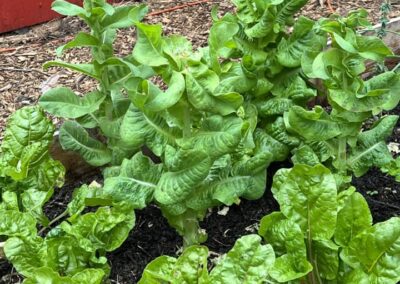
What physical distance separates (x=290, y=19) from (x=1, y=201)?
3.87 feet

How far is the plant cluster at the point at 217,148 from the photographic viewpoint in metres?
1.94

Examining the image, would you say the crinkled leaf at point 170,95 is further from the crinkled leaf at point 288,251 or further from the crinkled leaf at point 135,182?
the crinkled leaf at point 288,251

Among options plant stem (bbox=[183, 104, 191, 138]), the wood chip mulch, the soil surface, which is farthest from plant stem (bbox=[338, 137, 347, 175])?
the wood chip mulch

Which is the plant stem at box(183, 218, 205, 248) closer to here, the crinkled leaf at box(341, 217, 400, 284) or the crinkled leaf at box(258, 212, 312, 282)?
the crinkled leaf at box(258, 212, 312, 282)

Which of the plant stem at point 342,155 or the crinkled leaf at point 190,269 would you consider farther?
the plant stem at point 342,155

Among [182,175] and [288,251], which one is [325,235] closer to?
[288,251]

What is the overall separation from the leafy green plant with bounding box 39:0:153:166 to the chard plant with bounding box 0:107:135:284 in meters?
0.11

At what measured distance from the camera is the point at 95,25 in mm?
2295

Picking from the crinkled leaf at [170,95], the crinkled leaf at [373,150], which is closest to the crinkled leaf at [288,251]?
the crinkled leaf at [170,95]

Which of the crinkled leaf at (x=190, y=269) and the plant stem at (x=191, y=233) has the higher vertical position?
the crinkled leaf at (x=190, y=269)

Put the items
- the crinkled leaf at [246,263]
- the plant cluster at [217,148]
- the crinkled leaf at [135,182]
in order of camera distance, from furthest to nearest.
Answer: the crinkled leaf at [135,182] < the plant cluster at [217,148] < the crinkled leaf at [246,263]

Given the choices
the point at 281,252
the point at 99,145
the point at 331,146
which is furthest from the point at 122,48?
the point at 281,252

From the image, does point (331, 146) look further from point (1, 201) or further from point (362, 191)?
point (1, 201)

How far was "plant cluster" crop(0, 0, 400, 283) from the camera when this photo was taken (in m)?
1.94
